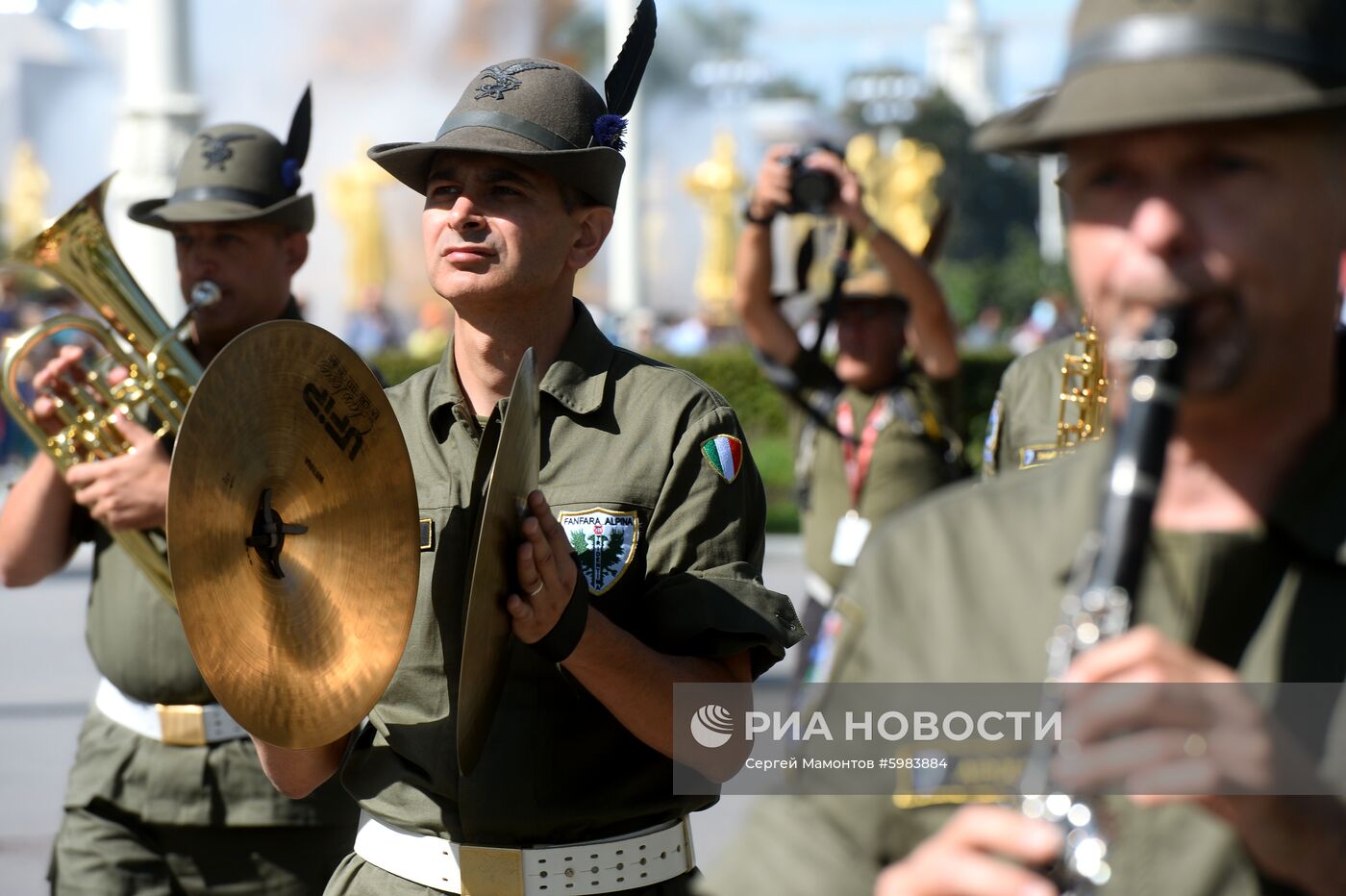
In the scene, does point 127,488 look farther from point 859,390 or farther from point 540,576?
point 859,390

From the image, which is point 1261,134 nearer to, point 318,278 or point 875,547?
point 875,547

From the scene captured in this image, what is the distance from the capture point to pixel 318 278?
47.7 metres

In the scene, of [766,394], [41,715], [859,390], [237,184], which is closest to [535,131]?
[237,184]

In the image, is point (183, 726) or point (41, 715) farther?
point (41, 715)

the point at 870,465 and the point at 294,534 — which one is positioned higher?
the point at 294,534

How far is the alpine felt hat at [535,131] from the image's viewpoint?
2.87 m

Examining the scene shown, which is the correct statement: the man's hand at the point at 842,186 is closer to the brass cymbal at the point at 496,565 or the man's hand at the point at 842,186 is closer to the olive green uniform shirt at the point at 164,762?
the olive green uniform shirt at the point at 164,762

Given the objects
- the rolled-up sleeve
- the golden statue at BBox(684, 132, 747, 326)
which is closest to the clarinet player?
the rolled-up sleeve

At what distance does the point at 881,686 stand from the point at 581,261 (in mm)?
1577

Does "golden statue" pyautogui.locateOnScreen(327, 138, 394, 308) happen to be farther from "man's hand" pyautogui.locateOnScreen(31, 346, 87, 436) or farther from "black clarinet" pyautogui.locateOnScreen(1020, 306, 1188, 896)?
"black clarinet" pyautogui.locateOnScreen(1020, 306, 1188, 896)

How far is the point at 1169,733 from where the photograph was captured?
4.14ft

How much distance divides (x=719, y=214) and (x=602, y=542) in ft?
152

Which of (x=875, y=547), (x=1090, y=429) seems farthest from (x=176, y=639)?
(x=875, y=547)

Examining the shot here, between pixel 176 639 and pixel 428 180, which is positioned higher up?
pixel 428 180
